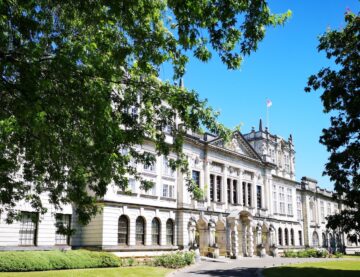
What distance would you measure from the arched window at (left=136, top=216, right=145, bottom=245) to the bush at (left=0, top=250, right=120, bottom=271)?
20.8 feet

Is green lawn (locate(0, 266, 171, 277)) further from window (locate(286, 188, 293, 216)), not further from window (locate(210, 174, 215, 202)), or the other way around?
window (locate(286, 188, 293, 216))

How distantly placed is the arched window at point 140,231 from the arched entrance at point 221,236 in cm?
1071

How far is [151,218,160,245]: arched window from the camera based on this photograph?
122 ft

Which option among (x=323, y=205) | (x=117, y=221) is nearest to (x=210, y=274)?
(x=117, y=221)

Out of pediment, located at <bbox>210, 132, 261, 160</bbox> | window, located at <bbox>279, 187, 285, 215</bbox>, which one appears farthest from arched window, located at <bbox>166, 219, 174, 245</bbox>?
window, located at <bbox>279, 187, 285, 215</bbox>

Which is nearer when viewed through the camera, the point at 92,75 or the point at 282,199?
the point at 92,75

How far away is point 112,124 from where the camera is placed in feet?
35.1

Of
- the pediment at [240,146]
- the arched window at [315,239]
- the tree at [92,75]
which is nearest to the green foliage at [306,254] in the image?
the pediment at [240,146]

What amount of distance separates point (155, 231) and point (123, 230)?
159 inches

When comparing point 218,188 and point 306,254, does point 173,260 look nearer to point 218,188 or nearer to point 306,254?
point 218,188

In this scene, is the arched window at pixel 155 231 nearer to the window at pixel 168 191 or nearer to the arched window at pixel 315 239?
the window at pixel 168 191

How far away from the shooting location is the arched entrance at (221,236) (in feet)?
146

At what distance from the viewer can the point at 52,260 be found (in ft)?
83.1

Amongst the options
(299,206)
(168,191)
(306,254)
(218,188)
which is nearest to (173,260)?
(168,191)
